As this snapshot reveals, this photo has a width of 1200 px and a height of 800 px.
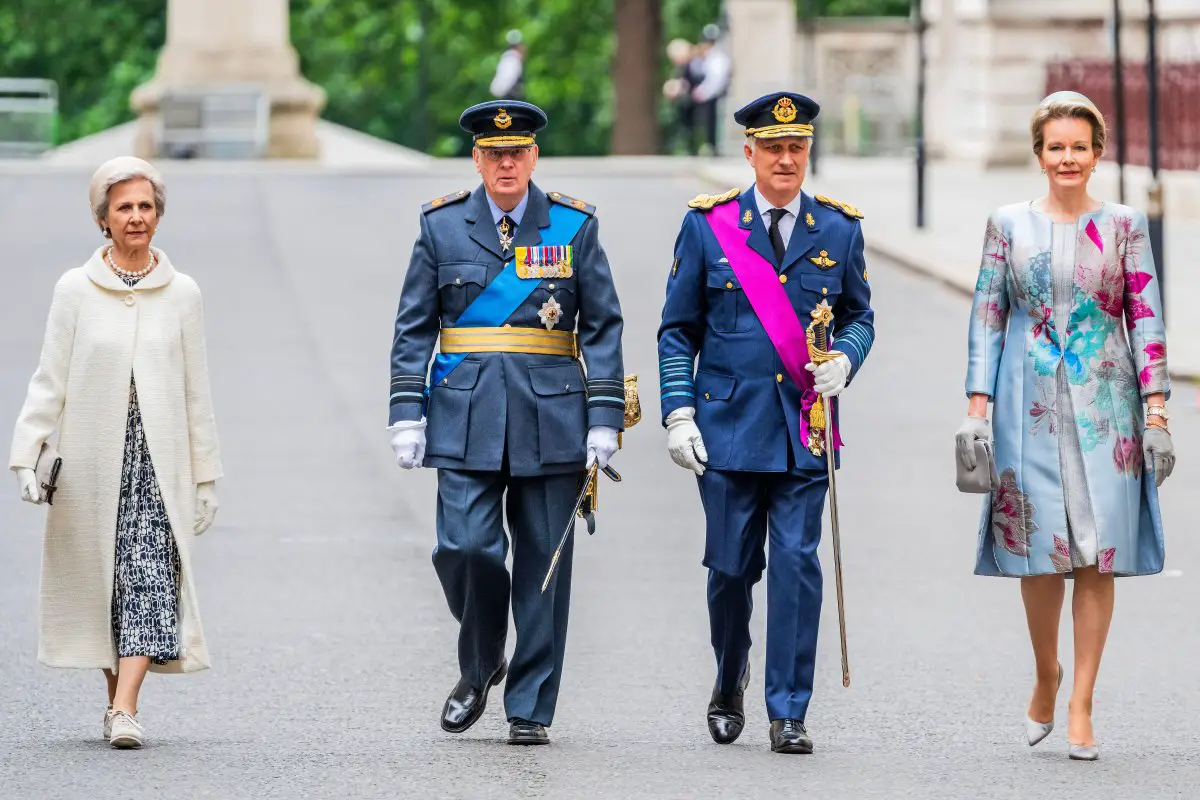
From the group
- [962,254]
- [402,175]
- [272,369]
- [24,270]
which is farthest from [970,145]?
[272,369]

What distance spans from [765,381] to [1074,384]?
2.84 ft

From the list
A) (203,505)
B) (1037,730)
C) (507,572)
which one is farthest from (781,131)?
(203,505)

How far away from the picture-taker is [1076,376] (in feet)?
24.3

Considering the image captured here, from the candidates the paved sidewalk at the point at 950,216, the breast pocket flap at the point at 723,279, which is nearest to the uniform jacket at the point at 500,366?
the breast pocket flap at the point at 723,279

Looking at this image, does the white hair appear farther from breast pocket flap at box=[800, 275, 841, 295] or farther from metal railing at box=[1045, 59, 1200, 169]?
metal railing at box=[1045, 59, 1200, 169]

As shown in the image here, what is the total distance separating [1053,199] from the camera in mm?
7469

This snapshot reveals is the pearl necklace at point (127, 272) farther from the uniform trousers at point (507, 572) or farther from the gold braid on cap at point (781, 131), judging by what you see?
the gold braid on cap at point (781, 131)

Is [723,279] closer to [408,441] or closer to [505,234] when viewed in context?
[505,234]

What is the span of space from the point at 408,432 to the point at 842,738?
1591 mm

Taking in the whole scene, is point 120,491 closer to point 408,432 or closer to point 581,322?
point 408,432

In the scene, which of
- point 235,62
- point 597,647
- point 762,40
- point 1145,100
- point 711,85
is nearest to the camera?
point 597,647

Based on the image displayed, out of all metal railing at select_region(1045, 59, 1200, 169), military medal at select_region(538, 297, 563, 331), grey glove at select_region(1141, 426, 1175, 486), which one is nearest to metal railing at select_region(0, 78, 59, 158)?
metal railing at select_region(1045, 59, 1200, 169)

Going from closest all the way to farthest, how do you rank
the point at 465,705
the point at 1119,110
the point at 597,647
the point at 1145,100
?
the point at 465,705 → the point at 597,647 → the point at 1119,110 → the point at 1145,100

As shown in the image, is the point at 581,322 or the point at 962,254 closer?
the point at 581,322
